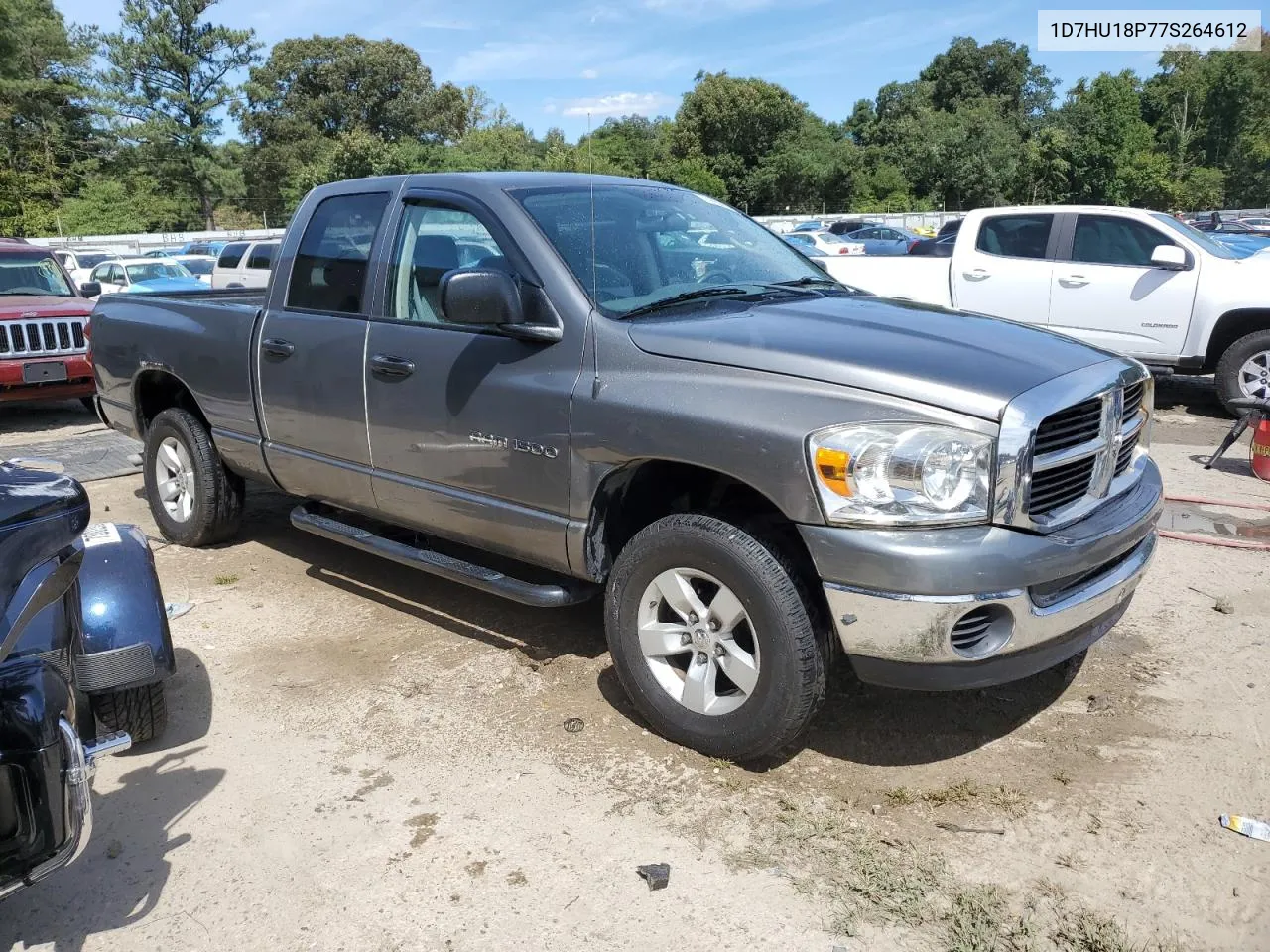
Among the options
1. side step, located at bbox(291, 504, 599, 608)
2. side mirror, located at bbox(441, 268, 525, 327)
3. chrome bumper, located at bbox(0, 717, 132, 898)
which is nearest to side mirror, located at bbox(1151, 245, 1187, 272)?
side step, located at bbox(291, 504, 599, 608)

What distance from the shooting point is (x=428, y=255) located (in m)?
4.26

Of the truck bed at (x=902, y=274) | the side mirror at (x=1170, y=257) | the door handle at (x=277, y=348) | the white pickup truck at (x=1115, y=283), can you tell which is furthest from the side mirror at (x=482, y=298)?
the side mirror at (x=1170, y=257)

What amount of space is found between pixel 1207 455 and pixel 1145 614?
3.84 metres

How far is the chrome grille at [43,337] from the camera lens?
372 inches

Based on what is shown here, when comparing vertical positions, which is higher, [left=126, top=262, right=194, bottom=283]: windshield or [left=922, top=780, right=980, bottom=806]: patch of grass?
[left=126, top=262, right=194, bottom=283]: windshield

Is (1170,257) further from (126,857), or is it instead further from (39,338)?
(39,338)

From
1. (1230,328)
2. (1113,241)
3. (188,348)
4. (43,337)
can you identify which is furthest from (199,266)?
(1230,328)

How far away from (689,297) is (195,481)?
320cm

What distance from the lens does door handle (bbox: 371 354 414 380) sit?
4.12m

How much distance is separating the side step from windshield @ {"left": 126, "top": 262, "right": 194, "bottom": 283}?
16.8 meters

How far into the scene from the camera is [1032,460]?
115 inches

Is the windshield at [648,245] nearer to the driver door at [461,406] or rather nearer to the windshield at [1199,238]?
the driver door at [461,406]

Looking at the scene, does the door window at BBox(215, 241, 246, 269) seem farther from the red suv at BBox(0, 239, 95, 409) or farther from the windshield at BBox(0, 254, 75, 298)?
the red suv at BBox(0, 239, 95, 409)

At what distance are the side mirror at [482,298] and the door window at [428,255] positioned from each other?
0.50m
